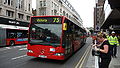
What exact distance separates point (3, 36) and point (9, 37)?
1.32 metres

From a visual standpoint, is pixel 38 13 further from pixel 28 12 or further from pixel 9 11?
pixel 9 11

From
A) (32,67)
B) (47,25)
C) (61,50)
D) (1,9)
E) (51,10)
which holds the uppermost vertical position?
(51,10)

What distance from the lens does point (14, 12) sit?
108ft

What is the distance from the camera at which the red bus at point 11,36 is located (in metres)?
17.2

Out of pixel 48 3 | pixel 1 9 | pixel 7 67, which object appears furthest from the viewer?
pixel 48 3

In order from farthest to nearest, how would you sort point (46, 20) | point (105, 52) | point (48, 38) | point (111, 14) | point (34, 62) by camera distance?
point (111, 14), point (46, 20), point (34, 62), point (48, 38), point (105, 52)

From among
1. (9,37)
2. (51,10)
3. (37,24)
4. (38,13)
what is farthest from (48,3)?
(37,24)

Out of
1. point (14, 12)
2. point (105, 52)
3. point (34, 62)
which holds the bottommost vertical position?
point (34, 62)

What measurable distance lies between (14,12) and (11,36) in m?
15.6

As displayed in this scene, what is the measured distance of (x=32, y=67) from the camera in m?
6.98

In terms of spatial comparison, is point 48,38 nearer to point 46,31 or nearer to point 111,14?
point 46,31

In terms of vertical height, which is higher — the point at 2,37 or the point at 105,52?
the point at 2,37

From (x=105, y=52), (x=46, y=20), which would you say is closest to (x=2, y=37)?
(x=46, y=20)

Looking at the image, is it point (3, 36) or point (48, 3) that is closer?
point (3, 36)
